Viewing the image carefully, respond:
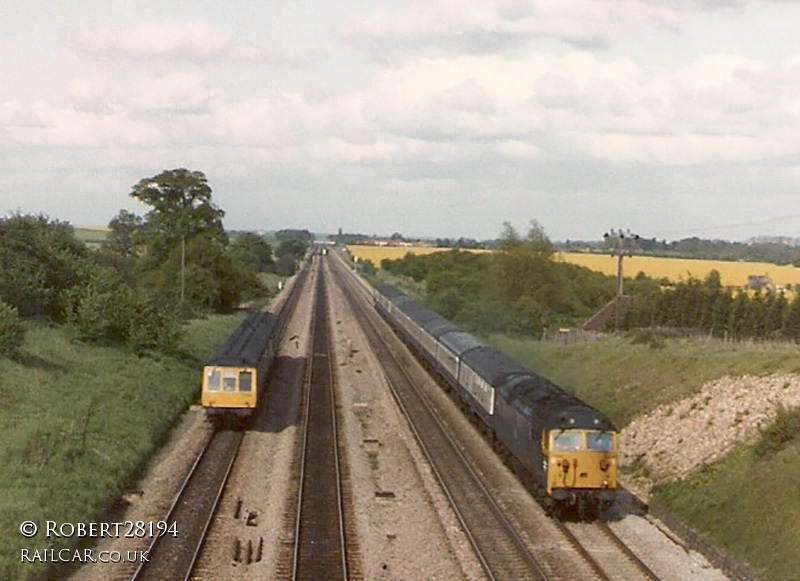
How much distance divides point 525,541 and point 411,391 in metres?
20.2

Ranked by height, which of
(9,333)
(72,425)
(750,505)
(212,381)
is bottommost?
(750,505)

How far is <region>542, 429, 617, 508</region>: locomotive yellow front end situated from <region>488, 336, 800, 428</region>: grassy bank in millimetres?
10145

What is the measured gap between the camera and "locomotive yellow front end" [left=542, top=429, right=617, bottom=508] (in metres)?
20.8

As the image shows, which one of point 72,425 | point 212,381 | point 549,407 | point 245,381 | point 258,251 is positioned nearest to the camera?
point 549,407

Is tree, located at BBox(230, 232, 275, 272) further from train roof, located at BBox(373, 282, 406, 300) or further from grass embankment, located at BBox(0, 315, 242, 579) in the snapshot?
grass embankment, located at BBox(0, 315, 242, 579)

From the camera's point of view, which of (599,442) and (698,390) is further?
(698,390)

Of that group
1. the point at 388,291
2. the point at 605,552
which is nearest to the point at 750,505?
the point at 605,552

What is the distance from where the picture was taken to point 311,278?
463 feet

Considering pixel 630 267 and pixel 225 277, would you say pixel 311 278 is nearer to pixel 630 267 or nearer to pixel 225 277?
pixel 630 267

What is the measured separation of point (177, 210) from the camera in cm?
8288

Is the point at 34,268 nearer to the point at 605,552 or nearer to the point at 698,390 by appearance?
the point at 698,390

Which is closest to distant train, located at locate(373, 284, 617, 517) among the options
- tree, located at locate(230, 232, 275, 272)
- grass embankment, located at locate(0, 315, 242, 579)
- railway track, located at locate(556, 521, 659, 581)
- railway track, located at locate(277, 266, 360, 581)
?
railway track, located at locate(556, 521, 659, 581)

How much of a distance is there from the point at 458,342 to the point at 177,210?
51864mm

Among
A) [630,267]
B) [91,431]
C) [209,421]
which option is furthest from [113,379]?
[630,267]
